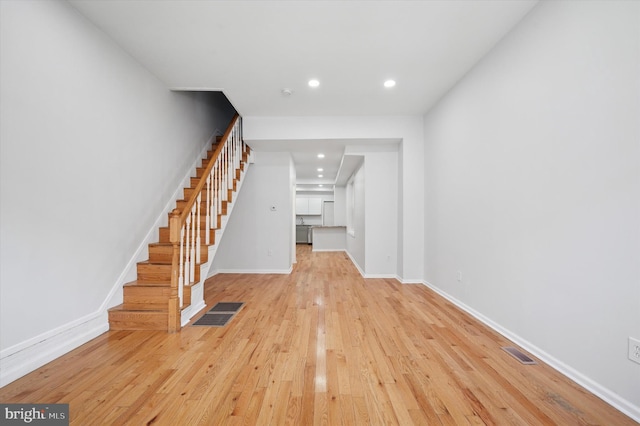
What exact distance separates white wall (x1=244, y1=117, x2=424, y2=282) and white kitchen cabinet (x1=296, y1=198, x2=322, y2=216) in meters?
7.31

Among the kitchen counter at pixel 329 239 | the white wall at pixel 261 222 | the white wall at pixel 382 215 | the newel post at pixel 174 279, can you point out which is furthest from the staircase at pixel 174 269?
the kitchen counter at pixel 329 239

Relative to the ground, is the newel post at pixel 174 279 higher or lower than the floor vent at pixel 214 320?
higher

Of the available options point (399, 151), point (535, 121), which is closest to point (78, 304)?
point (535, 121)

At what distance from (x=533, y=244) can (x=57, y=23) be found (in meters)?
4.08

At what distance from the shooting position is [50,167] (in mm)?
1986

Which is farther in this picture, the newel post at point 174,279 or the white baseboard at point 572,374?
the newel post at point 174,279

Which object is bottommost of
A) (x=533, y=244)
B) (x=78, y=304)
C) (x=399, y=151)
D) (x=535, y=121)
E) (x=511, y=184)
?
(x=78, y=304)

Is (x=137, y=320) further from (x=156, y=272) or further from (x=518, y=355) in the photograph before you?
(x=518, y=355)

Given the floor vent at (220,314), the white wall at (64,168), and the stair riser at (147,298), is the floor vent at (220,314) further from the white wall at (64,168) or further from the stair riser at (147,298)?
the white wall at (64,168)

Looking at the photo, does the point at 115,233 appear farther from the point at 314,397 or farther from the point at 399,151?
the point at 399,151

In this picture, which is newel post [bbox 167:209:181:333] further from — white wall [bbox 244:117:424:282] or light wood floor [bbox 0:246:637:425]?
white wall [bbox 244:117:424:282]

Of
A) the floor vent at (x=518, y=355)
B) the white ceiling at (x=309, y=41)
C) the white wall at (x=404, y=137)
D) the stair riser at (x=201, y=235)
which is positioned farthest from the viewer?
the white wall at (x=404, y=137)

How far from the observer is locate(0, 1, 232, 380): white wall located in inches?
Answer: 68.7

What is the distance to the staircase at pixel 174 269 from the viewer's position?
248cm
